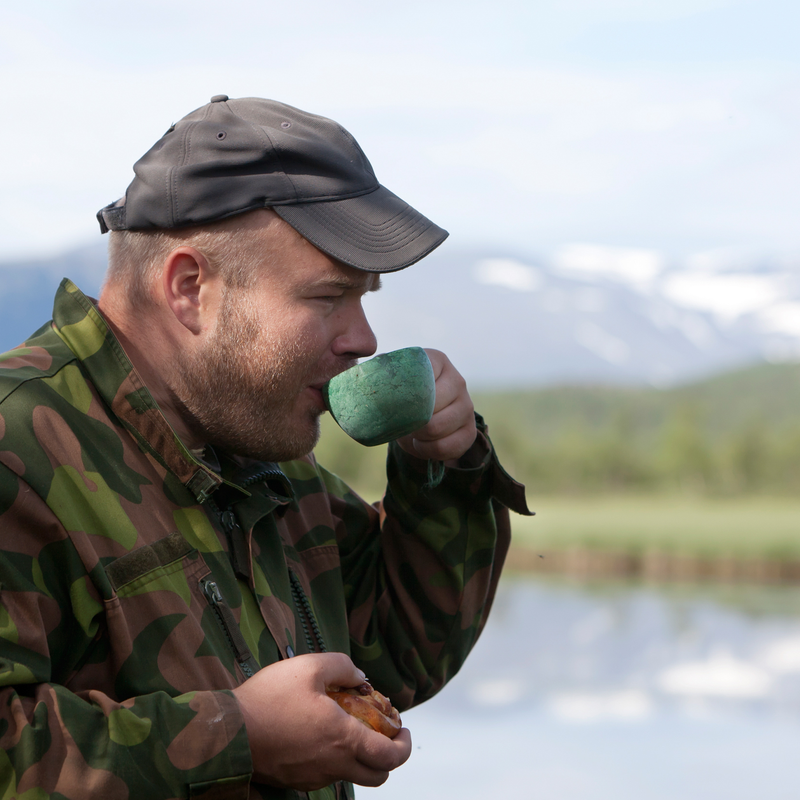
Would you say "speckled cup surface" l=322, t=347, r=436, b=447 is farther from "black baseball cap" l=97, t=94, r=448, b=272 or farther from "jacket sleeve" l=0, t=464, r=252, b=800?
"jacket sleeve" l=0, t=464, r=252, b=800

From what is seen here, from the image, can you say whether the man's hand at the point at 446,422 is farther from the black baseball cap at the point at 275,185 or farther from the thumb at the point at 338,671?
the thumb at the point at 338,671

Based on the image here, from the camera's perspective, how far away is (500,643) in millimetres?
18484

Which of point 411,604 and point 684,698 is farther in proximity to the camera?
point 684,698

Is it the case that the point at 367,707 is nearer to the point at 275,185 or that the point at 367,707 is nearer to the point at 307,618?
the point at 307,618

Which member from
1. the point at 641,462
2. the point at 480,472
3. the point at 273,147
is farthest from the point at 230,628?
the point at 641,462

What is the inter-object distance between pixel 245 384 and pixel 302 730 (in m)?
0.67

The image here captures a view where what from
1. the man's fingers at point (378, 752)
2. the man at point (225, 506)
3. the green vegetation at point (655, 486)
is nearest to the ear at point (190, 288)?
the man at point (225, 506)

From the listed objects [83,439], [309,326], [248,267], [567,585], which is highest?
[248,267]

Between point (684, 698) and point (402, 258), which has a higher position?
point (402, 258)

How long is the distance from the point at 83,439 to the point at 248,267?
45 centimetres

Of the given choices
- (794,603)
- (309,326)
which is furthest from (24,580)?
(794,603)

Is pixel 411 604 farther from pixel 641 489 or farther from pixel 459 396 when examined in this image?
pixel 641 489

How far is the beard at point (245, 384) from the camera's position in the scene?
1759mm

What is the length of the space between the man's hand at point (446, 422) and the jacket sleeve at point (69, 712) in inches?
31.1
